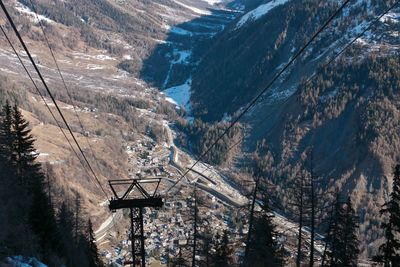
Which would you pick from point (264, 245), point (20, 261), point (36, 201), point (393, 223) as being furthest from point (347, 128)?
point (20, 261)

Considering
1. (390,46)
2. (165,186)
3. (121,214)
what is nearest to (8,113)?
(121,214)

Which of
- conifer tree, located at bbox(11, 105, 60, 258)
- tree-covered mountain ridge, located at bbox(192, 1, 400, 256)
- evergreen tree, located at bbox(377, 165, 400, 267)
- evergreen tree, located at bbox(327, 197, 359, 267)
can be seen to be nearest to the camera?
evergreen tree, located at bbox(377, 165, 400, 267)

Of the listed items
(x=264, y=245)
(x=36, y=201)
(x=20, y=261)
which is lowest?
(x=20, y=261)

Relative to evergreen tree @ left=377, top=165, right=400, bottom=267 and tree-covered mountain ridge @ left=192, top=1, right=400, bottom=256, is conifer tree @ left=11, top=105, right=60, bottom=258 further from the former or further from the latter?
tree-covered mountain ridge @ left=192, top=1, right=400, bottom=256

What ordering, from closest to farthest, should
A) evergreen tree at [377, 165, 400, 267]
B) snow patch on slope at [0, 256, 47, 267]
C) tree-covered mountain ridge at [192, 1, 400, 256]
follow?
snow patch on slope at [0, 256, 47, 267] → evergreen tree at [377, 165, 400, 267] → tree-covered mountain ridge at [192, 1, 400, 256]

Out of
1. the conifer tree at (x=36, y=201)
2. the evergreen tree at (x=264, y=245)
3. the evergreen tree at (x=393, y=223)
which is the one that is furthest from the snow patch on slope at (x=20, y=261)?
the evergreen tree at (x=393, y=223)

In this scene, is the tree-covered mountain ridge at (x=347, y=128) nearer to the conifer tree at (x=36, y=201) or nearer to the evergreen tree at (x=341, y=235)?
the evergreen tree at (x=341, y=235)

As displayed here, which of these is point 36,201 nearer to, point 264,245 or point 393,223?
point 264,245

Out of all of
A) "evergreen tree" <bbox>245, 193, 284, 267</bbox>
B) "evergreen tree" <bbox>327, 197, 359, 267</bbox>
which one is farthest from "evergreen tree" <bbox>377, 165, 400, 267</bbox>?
"evergreen tree" <bbox>245, 193, 284, 267</bbox>

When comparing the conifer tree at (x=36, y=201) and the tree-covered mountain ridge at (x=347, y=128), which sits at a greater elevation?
the tree-covered mountain ridge at (x=347, y=128)

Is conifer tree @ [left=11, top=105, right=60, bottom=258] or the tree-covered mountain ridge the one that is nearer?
conifer tree @ [left=11, top=105, right=60, bottom=258]

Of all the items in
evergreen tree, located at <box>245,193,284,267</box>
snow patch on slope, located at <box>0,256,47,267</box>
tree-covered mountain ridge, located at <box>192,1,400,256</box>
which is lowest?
snow patch on slope, located at <box>0,256,47,267</box>
